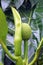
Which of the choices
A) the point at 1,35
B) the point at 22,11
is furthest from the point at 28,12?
the point at 1,35

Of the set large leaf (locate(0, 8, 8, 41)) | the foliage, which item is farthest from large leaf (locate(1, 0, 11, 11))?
large leaf (locate(0, 8, 8, 41))

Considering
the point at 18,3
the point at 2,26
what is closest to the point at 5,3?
the point at 18,3

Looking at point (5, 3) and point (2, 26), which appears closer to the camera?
point (2, 26)

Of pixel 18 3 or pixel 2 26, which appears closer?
pixel 2 26

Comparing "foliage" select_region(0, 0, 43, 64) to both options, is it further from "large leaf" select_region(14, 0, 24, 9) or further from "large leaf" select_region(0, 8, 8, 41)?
"large leaf" select_region(0, 8, 8, 41)

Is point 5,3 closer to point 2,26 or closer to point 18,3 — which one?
point 18,3

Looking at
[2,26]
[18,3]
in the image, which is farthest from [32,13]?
[2,26]

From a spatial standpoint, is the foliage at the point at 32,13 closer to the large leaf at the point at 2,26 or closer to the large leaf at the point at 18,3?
the large leaf at the point at 18,3

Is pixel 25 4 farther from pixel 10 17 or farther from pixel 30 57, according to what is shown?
Answer: pixel 30 57

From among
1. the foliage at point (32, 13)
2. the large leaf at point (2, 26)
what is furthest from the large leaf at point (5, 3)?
the large leaf at point (2, 26)

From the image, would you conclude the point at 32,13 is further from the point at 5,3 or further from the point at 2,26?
the point at 2,26

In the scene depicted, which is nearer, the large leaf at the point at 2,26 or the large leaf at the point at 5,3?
the large leaf at the point at 2,26
